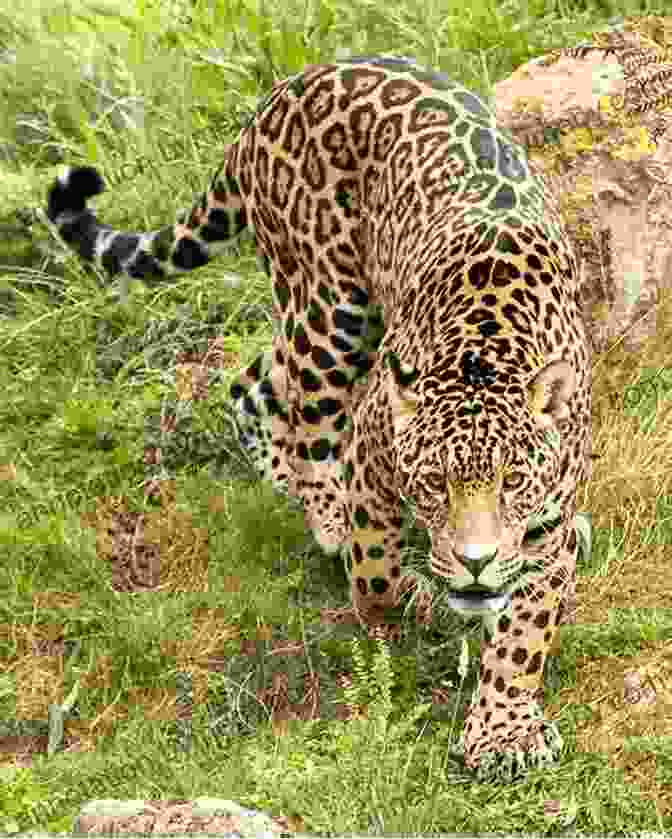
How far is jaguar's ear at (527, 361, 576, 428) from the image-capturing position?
15.3 ft

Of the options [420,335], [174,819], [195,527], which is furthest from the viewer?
[195,527]

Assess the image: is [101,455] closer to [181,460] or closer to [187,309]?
[181,460]

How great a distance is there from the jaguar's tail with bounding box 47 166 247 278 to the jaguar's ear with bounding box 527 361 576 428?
2.19 m

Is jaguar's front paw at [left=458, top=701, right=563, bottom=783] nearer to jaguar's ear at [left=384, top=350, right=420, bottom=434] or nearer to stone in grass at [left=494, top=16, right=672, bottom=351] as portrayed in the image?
jaguar's ear at [left=384, top=350, right=420, bottom=434]

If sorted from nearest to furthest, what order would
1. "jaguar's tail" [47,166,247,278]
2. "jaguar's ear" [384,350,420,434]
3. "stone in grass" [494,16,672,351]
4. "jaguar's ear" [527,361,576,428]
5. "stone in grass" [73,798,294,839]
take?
"stone in grass" [73,798,294,839], "jaguar's ear" [527,361,576,428], "jaguar's ear" [384,350,420,434], "jaguar's tail" [47,166,247,278], "stone in grass" [494,16,672,351]

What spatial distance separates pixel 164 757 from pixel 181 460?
189cm

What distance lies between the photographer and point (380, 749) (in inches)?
205

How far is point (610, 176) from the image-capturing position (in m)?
7.06

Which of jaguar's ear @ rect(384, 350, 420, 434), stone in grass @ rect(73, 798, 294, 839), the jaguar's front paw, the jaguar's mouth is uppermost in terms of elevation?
jaguar's ear @ rect(384, 350, 420, 434)

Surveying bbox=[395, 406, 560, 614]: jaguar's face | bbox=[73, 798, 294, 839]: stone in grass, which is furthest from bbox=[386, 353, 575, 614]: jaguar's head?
bbox=[73, 798, 294, 839]: stone in grass

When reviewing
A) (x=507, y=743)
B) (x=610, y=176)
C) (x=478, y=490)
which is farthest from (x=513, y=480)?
(x=610, y=176)

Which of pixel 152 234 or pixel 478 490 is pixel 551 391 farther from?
pixel 152 234

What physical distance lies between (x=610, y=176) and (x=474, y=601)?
300cm

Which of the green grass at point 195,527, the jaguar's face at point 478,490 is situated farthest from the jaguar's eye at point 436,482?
the green grass at point 195,527
